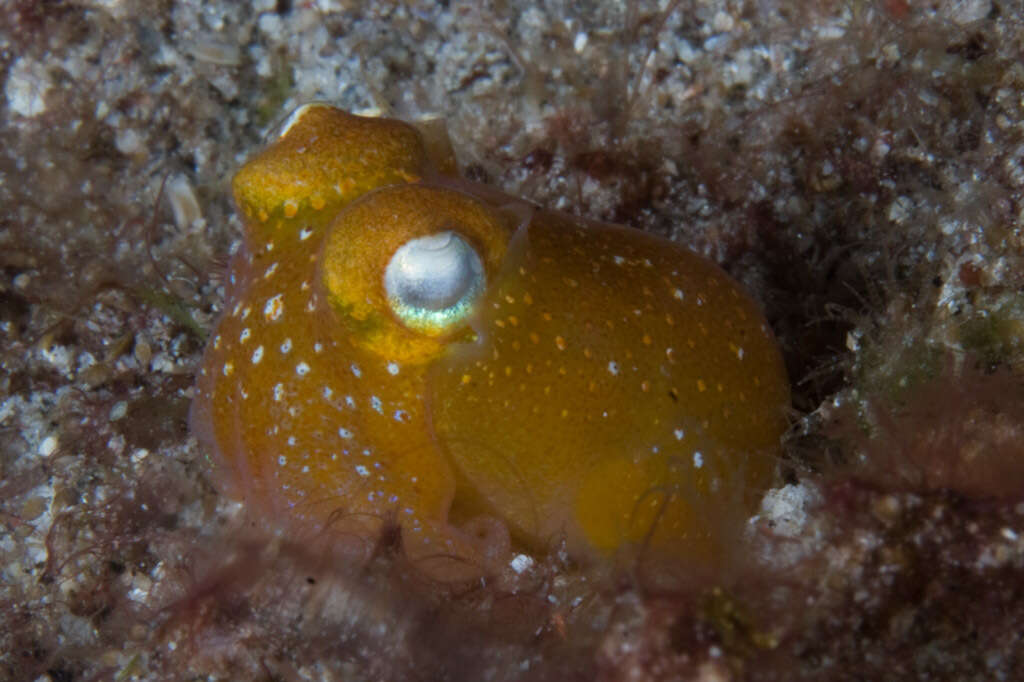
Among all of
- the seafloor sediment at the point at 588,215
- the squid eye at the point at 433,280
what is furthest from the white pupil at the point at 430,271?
the seafloor sediment at the point at 588,215

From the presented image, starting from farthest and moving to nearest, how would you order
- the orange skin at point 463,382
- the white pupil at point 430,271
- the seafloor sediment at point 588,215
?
the orange skin at point 463,382 → the white pupil at point 430,271 → the seafloor sediment at point 588,215

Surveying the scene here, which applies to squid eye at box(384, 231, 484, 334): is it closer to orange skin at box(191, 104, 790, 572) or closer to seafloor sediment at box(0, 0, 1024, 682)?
orange skin at box(191, 104, 790, 572)

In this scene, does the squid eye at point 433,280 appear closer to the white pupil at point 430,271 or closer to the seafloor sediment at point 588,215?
the white pupil at point 430,271

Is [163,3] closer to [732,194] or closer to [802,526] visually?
[732,194]

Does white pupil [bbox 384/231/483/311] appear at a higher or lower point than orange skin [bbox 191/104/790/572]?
higher

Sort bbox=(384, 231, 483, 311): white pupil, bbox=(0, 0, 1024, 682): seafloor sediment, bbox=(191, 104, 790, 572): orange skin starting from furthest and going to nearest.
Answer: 1. bbox=(191, 104, 790, 572): orange skin
2. bbox=(384, 231, 483, 311): white pupil
3. bbox=(0, 0, 1024, 682): seafloor sediment

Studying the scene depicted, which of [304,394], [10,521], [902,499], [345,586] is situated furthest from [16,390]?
[902,499]

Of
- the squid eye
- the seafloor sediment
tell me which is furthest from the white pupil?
the seafloor sediment

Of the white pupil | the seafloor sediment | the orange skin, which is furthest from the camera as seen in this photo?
the orange skin
